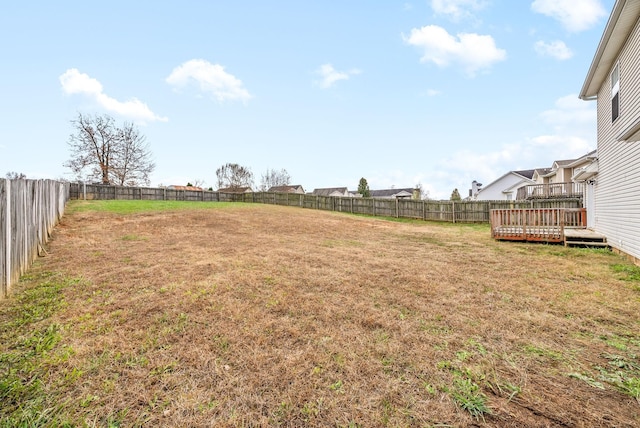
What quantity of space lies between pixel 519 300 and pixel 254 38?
15790mm

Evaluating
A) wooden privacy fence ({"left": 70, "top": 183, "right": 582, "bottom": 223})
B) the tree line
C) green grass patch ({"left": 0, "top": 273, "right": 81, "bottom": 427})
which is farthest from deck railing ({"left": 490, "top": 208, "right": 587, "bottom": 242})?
the tree line

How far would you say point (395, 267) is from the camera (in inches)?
229

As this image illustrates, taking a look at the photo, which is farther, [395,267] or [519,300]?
[395,267]

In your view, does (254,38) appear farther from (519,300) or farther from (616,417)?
(616,417)

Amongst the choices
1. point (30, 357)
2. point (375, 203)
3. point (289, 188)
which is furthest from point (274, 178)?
point (30, 357)

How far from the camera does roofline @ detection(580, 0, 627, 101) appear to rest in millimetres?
5895

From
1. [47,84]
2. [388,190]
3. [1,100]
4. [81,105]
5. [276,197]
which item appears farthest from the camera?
[388,190]

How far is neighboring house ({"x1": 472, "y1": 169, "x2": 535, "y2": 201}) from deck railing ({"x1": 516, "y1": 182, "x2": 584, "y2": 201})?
12.1m

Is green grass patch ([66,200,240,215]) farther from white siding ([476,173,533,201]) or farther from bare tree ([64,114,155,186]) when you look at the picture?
white siding ([476,173,533,201])

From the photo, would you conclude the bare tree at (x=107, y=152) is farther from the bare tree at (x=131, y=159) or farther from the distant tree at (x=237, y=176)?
the distant tree at (x=237, y=176)

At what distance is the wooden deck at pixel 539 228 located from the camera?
8.78m

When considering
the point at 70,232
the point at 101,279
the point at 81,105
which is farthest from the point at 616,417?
the point at 81,105

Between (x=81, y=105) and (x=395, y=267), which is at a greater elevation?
(x=81, y=105)

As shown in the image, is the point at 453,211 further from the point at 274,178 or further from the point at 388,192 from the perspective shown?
the point at 274,178
